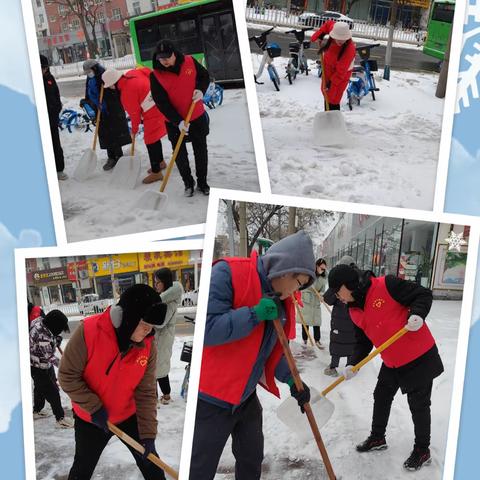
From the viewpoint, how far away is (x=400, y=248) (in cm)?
185

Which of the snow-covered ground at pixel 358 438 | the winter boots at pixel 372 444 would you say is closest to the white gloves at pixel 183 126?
the snow-covered ground at pixel 358 438

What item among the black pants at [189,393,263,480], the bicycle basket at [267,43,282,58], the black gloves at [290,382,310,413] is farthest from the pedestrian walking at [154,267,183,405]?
the bicycle basket at [267,43,282,58]

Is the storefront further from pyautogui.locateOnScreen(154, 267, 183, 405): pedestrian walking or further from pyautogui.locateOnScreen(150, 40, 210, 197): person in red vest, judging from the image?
pyautogui.locateOnScreen(150, 40, 210, 197): person in red vest

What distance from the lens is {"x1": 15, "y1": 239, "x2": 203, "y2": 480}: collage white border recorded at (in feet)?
5.65

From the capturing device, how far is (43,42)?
2008 millimetres

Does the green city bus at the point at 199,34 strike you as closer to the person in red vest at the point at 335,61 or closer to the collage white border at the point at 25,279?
the person in red vest at the point at 335,61

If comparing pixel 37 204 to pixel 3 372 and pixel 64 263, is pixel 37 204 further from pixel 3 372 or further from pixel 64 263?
pixel 3 372

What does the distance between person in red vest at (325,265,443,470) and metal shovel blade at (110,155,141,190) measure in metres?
1.15

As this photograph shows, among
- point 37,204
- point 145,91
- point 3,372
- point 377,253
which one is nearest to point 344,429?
point 377,253

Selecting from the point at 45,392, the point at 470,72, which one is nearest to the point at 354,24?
the point at 470,72

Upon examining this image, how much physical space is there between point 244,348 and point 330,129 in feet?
5.35

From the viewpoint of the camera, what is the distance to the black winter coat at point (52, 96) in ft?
6.93

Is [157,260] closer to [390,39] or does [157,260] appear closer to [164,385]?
[164,385]

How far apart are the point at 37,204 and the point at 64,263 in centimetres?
45
